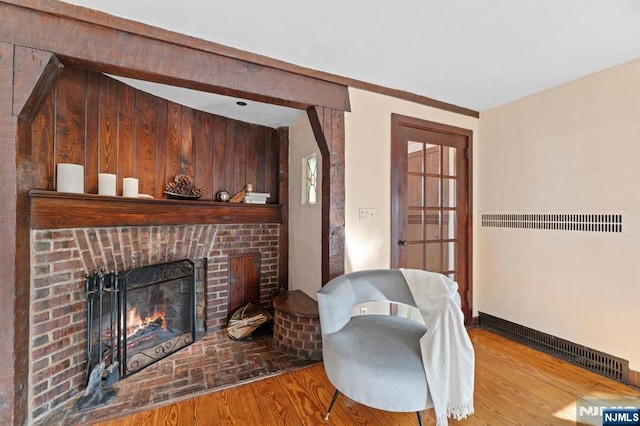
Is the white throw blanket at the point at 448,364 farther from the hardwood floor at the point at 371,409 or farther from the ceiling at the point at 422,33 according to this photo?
the ceiling at the point at 422,33

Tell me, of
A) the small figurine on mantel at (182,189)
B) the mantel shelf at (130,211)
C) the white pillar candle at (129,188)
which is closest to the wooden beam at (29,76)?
the mantel shelf at (130,211)

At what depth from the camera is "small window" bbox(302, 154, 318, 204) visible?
2750mm

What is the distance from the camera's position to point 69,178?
176 cm

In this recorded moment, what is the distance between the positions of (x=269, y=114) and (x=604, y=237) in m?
2.99

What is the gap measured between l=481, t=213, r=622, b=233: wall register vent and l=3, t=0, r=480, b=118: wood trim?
140 cm

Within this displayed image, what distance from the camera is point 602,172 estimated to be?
7.00 ft

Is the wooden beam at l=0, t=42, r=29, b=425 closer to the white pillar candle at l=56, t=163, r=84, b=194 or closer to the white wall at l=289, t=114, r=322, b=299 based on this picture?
the white pillar candle at l=56, t=163, r=84, b=194

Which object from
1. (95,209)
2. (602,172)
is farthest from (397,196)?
(95,209)

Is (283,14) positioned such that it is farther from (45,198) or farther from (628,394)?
(628,394)

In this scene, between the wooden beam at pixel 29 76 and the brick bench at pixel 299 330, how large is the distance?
208cm

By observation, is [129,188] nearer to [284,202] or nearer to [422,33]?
[284,202]

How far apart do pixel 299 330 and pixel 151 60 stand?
217 cm

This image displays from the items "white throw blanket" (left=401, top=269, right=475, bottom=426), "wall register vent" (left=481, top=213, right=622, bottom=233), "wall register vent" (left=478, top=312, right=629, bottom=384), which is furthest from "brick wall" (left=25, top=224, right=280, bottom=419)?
"wall register vent" (left=478, top=312, right=629, bottom=384)

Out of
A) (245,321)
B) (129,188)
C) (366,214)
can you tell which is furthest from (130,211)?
(366,214)
